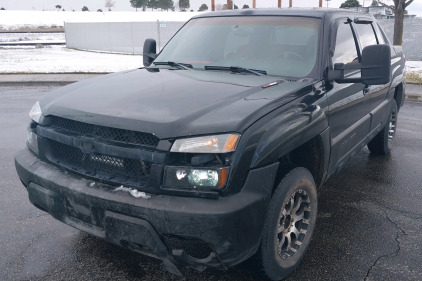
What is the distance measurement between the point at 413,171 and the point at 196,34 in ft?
10.6

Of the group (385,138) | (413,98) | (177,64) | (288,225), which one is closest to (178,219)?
(288,225)

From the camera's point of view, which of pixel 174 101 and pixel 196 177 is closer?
pixel 196 177

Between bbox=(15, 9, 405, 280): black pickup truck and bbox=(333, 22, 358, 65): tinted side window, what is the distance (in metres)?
0.02

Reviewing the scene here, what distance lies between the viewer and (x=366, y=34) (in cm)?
454

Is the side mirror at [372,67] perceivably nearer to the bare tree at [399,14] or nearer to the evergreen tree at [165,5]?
the bare tree at [399,14]

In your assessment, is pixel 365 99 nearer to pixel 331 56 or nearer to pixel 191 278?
pixel 331 56

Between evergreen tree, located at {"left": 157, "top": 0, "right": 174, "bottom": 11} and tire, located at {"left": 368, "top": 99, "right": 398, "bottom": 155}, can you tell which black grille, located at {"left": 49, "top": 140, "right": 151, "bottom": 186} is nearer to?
tire, located at {"left": 368, "top": 99, "right": 398, "bottom": 155}

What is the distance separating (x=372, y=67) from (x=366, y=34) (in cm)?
147

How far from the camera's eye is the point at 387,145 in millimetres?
5688

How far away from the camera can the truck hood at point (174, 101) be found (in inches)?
93.4

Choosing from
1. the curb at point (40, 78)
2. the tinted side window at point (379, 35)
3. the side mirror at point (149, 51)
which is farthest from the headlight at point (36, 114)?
the curb at point (40, 78)

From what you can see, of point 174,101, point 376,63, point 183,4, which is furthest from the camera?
point 183,4

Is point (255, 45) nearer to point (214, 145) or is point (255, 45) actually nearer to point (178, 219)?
point (214, 145)

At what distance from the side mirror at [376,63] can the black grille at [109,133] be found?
1935 millimetres
